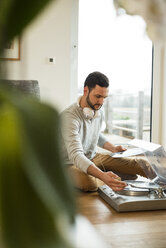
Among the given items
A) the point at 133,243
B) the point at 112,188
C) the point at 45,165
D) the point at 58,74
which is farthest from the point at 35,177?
the point at 58,74

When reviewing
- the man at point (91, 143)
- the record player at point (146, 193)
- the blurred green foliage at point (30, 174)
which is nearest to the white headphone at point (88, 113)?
the man at point (91, 143)

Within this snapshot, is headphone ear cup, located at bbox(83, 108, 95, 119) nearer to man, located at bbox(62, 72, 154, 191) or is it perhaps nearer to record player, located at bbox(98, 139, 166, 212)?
man, located at bbox(62, 72, 154, 191)

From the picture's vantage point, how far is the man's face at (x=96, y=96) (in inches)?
92.4

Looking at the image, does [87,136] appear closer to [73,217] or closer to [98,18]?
[98,18]

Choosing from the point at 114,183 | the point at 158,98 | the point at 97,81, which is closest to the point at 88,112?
the point at 97,81

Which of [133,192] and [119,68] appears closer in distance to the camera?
[133,192]

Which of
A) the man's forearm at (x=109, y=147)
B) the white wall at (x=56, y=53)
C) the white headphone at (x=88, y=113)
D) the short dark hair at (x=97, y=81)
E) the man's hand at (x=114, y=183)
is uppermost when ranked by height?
the white wall at (x=56, y=53)

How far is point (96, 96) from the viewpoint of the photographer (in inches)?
92.8

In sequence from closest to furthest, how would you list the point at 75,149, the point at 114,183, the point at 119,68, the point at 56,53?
1. the point at 114,183
2. the point at 75,149
3. the point at 56,53
4. the point at 119,68

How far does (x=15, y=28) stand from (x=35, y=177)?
0.16ft

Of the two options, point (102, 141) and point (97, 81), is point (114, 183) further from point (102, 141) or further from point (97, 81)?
point (102, 141)

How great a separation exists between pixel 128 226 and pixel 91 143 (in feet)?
3.96

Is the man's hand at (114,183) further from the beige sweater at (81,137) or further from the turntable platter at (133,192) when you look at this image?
the beige sweater at (81,137)

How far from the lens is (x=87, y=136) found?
98.9 inches
